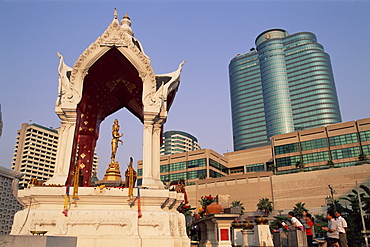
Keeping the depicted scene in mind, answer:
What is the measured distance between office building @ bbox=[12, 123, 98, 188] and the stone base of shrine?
100878mm

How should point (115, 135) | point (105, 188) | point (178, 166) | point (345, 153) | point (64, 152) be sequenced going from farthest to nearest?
point (178, 166) < point (345, 153) < point (115, 135) < point (64, 152) < point (105, 188)

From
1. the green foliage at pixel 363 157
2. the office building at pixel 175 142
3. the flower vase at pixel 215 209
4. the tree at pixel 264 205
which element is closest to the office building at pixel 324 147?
the green foliage at pixel 363 157

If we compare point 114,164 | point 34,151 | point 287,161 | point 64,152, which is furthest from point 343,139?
point 34,151

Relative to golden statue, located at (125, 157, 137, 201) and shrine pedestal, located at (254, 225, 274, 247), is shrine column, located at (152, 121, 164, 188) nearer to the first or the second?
golden statue, located at (125, 157, 137, 201)

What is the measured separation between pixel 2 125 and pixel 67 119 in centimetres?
388

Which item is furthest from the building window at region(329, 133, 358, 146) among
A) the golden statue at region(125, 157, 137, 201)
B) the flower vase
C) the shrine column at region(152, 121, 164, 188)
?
the golden statue at region(125, 157, 137, 201)

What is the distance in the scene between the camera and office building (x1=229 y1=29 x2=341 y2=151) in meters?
142

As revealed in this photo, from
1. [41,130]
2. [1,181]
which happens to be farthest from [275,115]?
[1,181]

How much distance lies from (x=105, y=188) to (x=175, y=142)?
171202 millimetres

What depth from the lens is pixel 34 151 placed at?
338ft

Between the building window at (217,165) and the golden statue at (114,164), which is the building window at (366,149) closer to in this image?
the building window at (217,165)

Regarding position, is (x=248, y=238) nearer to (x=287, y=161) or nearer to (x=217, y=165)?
(x=287, y=161)

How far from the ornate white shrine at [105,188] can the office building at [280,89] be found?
450 ft

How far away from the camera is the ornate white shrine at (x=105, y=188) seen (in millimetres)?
10234
